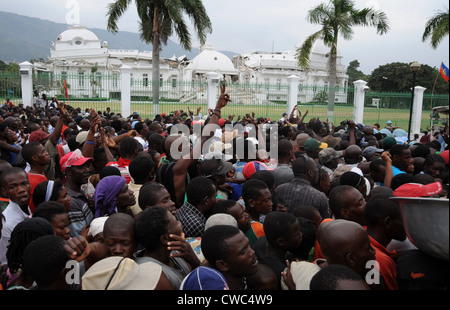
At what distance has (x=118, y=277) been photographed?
1.77 metres

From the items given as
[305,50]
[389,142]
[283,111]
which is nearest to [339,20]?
[305,50]

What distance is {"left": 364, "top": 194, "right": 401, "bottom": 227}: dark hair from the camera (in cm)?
260

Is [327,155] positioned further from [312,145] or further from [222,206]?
[222,206]

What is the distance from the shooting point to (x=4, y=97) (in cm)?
1598

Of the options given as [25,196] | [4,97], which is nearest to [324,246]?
[25,196]

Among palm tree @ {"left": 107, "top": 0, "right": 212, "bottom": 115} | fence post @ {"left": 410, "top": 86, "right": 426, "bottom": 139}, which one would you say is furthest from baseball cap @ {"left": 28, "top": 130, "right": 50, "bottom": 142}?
fence post @ {"left": 410, "top": 86, "right": 426, "bottom": 139}

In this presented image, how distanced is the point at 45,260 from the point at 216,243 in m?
0.93

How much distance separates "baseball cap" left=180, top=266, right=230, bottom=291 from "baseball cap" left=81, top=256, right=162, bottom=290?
17cm

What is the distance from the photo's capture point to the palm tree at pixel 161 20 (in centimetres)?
1619

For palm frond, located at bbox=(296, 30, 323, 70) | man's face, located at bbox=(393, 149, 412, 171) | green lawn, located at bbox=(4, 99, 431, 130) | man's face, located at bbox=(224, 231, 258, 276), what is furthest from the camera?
palm frond, located at bbox=(296, 30, 323, 70)

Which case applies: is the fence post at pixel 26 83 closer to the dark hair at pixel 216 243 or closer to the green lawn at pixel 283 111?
the green lawn at pixel 283 111

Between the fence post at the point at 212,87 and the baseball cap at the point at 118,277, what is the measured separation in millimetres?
14391

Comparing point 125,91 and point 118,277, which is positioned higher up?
point 125,91

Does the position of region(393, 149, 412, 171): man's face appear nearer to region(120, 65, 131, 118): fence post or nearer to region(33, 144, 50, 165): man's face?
region(33, 144, 50, 165): man's face
